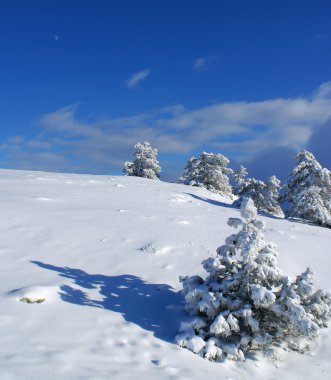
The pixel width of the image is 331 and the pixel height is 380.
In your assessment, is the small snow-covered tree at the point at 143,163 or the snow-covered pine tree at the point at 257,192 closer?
the snow-covered pine tree at the point at 257,192

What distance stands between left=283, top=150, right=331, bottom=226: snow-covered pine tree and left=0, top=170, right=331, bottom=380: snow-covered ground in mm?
5123

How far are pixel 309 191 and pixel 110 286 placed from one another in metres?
16.4

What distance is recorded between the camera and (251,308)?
6590 millimetres

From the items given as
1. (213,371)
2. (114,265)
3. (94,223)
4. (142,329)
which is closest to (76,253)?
(114,265)

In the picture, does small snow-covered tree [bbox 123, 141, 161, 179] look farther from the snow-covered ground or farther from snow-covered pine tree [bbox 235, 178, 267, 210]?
the snow-covered ground

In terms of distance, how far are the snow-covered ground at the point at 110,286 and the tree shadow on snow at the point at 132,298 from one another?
0.07ft

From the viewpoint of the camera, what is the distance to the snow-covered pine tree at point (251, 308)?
Result: 6066 millimetres

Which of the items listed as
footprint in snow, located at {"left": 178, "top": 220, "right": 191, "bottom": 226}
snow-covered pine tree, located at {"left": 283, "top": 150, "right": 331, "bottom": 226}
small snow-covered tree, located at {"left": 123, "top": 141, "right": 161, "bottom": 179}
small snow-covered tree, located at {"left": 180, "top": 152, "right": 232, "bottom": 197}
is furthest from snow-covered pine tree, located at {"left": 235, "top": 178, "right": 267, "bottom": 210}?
footprint in snow, located at {"left": 178, "top": 220, "right": 191, "bottom": 226}

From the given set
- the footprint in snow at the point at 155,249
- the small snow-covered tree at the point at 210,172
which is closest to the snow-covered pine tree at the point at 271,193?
the small snow-covered tree at the point at 210,172

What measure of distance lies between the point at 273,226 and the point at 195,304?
9.11 meters

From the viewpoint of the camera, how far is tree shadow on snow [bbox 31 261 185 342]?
675cm

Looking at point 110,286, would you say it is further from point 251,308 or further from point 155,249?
point 251,308

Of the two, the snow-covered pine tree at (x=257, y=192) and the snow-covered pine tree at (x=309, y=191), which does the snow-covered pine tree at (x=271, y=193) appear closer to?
the snow-covered pine tree at (x=257, y=192)

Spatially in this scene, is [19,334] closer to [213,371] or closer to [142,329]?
[142,329]
